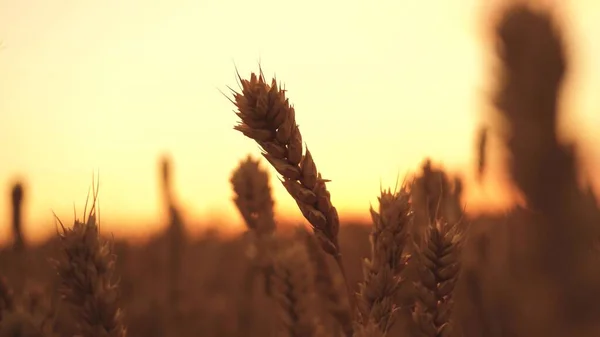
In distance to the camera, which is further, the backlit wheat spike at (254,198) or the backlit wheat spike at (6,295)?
the backlit wheat spike at (254,198)

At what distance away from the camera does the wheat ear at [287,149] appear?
60.5 inches

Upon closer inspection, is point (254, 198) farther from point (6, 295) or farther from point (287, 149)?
point (6, 295)

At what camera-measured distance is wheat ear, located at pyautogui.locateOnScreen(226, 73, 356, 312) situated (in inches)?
60.5

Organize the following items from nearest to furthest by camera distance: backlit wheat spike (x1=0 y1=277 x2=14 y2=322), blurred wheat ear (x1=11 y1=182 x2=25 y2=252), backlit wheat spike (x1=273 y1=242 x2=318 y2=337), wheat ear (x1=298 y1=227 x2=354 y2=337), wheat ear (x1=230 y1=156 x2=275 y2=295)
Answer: backlit wheat spike (x1=0 y1=277 x2=14 y2=322)
backlit wheat spike (x1=273 y1=242 x2=318 y2=337)
wheat ear (x1=298 y1=227 x2=354 y2=337)
wheat ear (x1=230 y1=156 x2=275 y2=295)
blurred wheat ear (x1=11 y1=182 x2=25 y2=252)

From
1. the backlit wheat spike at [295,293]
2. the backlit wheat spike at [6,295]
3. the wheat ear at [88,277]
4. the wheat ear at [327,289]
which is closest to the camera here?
the wheat ear at [88,277]

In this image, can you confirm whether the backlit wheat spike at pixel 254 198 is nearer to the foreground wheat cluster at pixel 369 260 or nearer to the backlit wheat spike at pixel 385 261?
the foreground wheat cluster at pixel 369 260

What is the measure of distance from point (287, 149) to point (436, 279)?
0.48 m

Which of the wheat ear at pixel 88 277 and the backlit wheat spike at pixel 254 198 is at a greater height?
the backlit wheat spike at pixel 254 198

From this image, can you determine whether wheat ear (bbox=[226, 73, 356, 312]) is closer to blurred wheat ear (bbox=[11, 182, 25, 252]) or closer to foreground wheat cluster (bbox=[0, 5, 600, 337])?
foreground wheat cluster (bbox=[0, 5, 600, 337])

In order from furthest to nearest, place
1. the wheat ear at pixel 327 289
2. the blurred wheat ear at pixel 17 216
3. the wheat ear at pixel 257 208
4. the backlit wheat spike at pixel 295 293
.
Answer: the blurred wheat ear at pixel 17 216 < the wheat ear at pixel 257 208 < the wheat ear at pixel 327 289 < the backlit wheat spike at pixel 295 293

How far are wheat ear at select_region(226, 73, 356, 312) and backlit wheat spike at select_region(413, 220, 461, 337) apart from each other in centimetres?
17

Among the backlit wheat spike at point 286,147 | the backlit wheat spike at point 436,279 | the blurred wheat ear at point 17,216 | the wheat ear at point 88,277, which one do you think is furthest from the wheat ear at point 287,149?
the blurred wheat ear at point 17,216

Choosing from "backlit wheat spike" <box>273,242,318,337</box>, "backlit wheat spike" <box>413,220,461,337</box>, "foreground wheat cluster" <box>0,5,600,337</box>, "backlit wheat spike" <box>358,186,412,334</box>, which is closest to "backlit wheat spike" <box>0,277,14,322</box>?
"foreground wheat cluster" <box>0,5,600,337</box>

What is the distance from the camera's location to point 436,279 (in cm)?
157
